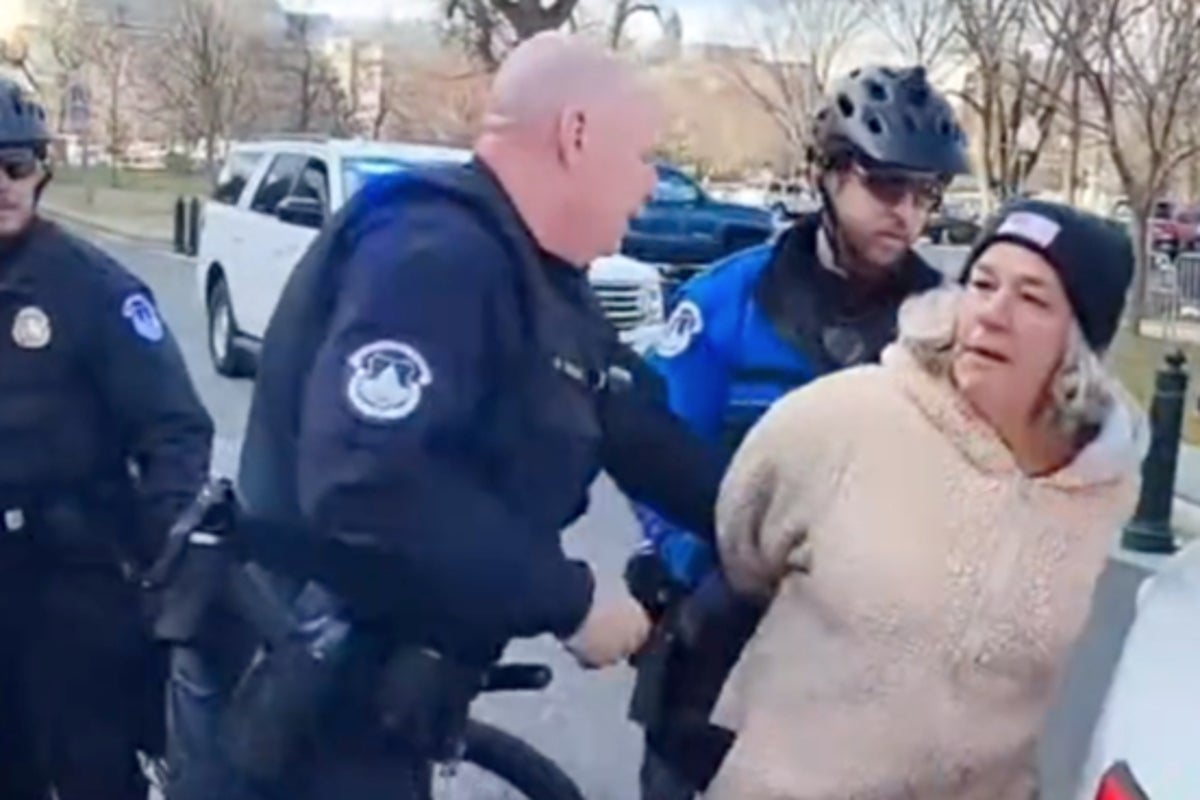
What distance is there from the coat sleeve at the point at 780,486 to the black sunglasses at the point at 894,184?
555 millimetres

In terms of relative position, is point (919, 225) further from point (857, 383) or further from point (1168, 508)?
point (1168, 508)

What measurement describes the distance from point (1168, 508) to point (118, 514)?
6.72 meters

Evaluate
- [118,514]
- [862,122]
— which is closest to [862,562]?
[862,122]

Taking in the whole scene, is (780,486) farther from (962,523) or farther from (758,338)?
(758,338)

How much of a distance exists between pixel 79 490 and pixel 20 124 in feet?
2.14

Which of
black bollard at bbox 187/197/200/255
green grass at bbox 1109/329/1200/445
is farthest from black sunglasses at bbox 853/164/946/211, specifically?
black bollard at bbox 187/197/200/255

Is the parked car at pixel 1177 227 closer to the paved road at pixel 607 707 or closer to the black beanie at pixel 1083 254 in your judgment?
the paved road at pixel 607 707

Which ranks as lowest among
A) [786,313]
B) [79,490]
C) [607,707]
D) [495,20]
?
[495,20]

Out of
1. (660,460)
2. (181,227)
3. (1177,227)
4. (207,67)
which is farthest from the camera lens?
(207,67)

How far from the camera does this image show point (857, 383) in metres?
2.57

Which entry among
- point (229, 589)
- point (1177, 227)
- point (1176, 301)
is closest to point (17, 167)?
point (229, 589)

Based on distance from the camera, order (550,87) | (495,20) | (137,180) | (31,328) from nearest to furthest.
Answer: (550,87)
(31,328)
(495,20)
(137,180)

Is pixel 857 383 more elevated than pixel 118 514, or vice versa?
pixel 857 383

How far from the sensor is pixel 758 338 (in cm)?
307
